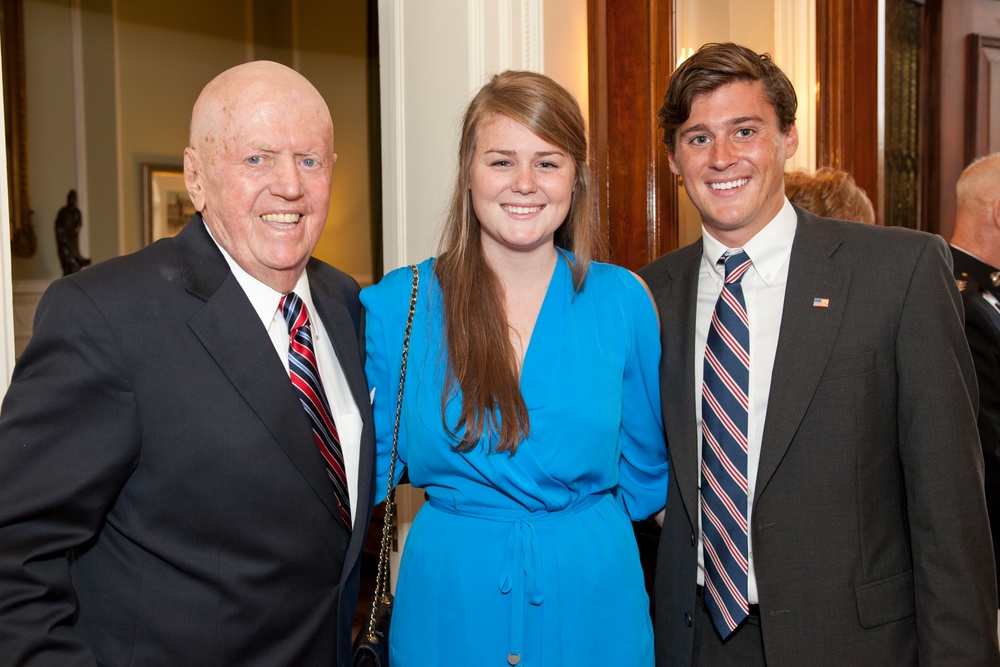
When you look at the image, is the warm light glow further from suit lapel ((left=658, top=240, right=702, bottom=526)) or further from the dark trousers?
the dark trousers

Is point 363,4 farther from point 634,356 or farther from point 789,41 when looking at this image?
point 634,356

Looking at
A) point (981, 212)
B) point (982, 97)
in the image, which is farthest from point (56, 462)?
point (982, 97)

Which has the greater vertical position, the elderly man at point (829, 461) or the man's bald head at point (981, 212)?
the man's bald head at point (981, 212)

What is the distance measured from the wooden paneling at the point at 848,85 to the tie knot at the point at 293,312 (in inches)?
137

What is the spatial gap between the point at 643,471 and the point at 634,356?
0.32 m

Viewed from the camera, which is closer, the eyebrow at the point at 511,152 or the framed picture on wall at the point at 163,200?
the eyebrow at the point at 511,152

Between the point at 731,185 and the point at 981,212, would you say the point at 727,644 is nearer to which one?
the point at 731,185

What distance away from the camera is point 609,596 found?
6.57 feet

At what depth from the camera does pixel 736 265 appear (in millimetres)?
2117

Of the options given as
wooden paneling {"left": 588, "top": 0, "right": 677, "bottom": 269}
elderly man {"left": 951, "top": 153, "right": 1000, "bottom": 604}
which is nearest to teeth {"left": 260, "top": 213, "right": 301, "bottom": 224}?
wooden paneling {"left": 588, "top": 0, "right": 677, "bottom": 269}

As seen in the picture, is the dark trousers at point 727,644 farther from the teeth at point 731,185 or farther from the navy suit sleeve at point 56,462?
the navy suit sleeve at point 56,462

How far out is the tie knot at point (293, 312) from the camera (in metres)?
1.82

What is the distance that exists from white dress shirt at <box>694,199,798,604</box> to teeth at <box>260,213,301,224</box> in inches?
40.6

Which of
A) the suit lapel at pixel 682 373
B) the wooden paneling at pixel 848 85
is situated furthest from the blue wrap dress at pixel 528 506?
the wooden paneling at pixel 848 85
